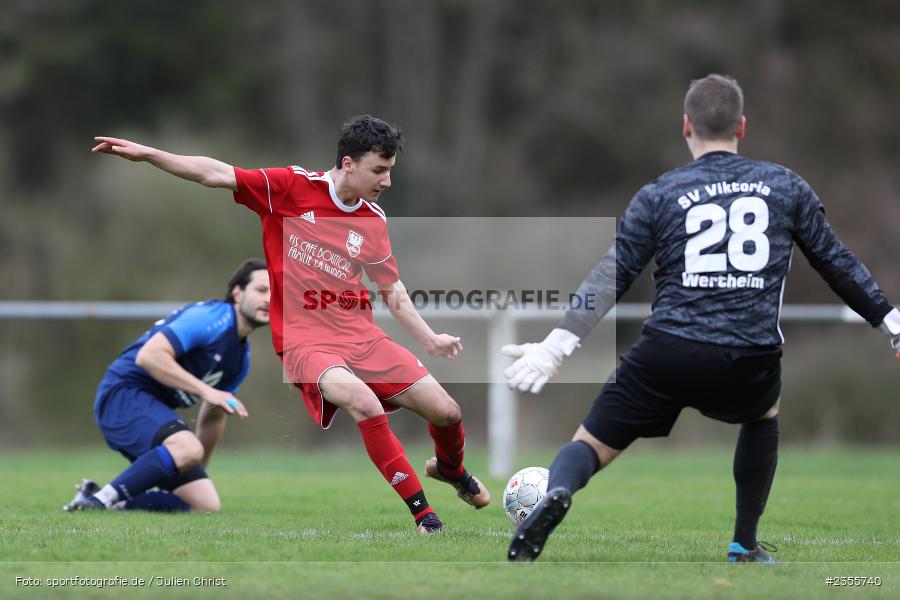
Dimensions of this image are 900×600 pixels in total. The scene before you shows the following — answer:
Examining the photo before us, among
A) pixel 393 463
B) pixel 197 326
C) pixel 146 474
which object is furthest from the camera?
pixel 197 326

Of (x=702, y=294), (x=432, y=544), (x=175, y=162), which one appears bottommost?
(x=432, y=544)

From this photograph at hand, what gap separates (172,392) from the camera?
699 cm

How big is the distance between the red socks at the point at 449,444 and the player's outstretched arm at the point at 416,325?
37 centimetres

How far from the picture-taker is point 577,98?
27266 mm

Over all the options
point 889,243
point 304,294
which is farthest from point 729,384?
point 889,243

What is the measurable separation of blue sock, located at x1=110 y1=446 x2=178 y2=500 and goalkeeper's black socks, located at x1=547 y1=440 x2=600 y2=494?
2.76 meters

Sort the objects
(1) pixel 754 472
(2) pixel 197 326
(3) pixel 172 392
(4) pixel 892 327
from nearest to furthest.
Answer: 1. (4) pixel 892 327
2. (1) pixel 754 472
3. (2) pixel 197 326
4. (3) pixel 172 392

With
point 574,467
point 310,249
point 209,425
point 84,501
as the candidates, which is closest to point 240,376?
point 209,425

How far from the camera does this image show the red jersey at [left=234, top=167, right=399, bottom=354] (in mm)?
5758

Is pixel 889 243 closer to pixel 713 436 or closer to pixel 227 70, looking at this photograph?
pixel 713 436

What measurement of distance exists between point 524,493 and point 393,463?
0.68 m

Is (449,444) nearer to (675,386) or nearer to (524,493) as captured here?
(524,493)

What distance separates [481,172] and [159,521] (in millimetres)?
21787

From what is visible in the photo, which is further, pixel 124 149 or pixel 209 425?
pixel 209 425
